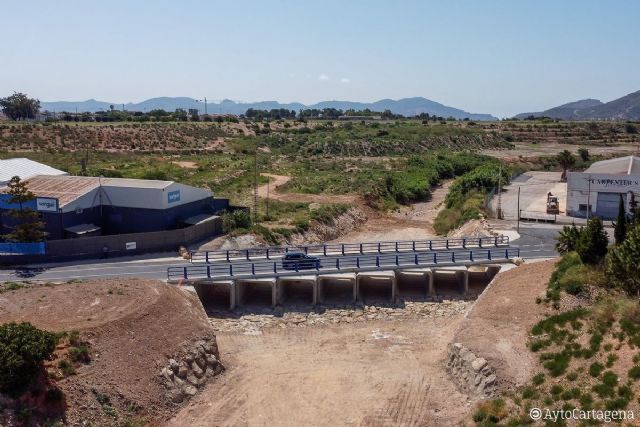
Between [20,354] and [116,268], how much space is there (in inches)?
731

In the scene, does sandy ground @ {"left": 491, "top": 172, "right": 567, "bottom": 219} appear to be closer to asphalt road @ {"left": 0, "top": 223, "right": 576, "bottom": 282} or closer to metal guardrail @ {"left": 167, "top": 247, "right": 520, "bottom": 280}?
asphalt road @ {"left": 0, "top": 223, "right": 576, "bottom": 282}

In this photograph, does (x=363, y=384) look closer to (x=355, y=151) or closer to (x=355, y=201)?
(x=355, y=201)

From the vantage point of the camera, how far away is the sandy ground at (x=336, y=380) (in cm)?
2912

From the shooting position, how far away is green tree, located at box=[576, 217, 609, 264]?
119 feet

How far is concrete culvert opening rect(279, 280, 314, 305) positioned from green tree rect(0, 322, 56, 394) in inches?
779

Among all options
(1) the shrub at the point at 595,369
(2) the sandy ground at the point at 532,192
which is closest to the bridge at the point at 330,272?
(1) the shrub at the point at 595,369

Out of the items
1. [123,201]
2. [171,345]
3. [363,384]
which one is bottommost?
[363,384]

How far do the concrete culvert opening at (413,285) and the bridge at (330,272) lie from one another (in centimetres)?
8

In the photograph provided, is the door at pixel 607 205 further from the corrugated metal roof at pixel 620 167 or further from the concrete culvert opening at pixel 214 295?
the concrete culvert opening at pixel 214 295

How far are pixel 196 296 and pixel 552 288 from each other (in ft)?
72.3

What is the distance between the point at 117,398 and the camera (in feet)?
90.4

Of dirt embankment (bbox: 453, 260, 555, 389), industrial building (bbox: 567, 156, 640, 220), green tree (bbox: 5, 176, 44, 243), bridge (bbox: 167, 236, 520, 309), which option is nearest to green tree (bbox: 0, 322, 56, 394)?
bridge (bbox: 167, 236, 520, 309)

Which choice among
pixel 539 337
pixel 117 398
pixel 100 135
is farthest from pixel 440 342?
pixel 100 135

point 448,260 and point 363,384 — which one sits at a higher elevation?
point 448,260
